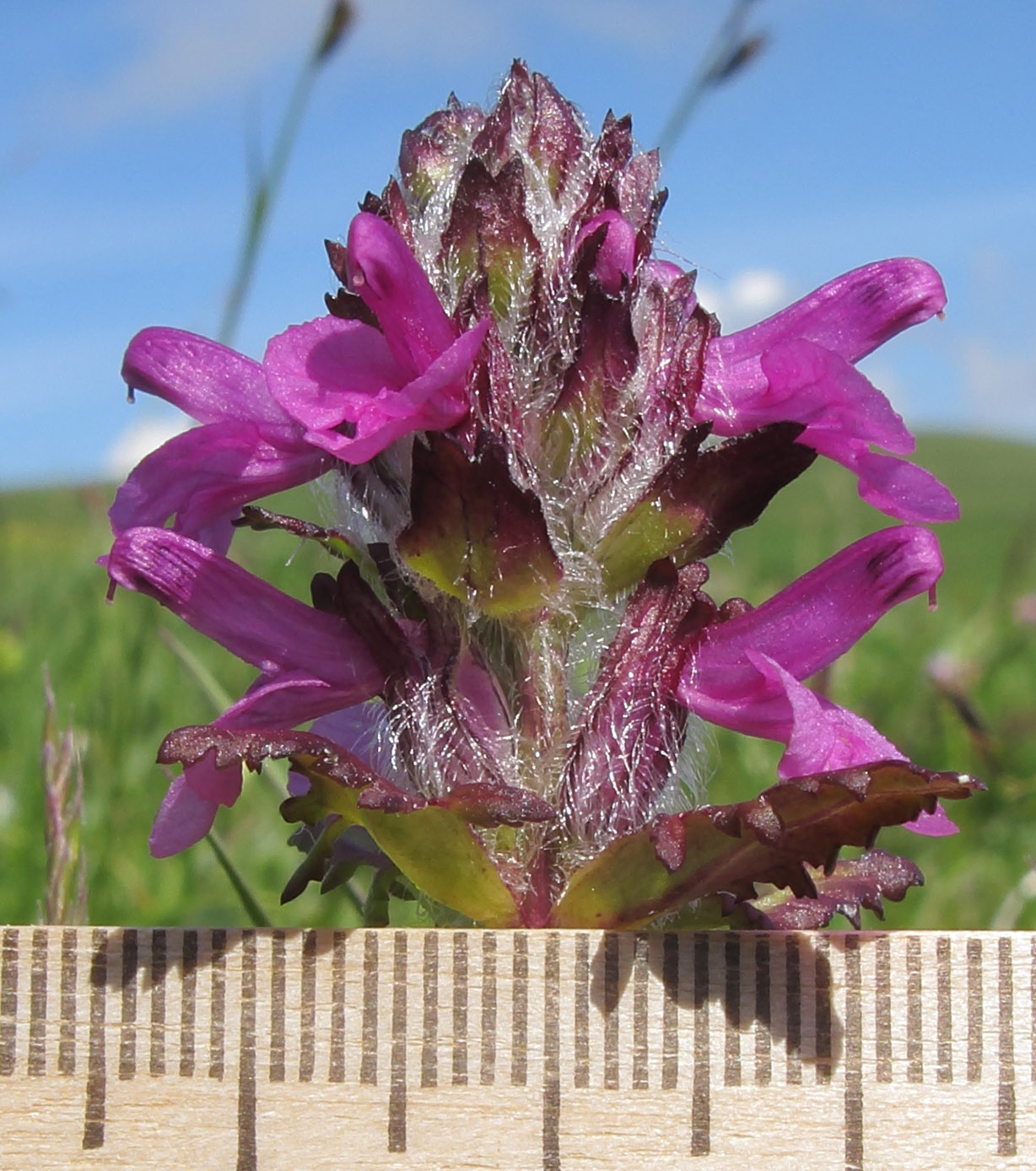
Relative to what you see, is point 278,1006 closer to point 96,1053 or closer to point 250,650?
point 96,1053

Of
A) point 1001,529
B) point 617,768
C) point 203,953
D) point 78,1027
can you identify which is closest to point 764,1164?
point 617,768

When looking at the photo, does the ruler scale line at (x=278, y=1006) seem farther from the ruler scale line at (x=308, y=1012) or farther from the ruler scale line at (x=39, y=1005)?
the ruler scale line at (x=39, y=1005)

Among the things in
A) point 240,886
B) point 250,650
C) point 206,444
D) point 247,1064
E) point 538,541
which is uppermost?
point 206,444

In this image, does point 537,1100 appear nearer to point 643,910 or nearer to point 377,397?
point 643,910

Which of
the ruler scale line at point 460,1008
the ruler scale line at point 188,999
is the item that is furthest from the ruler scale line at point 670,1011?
the ruler scale line at point 188,999

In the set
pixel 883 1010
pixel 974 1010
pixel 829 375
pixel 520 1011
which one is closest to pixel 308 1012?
pixel 520 1011
